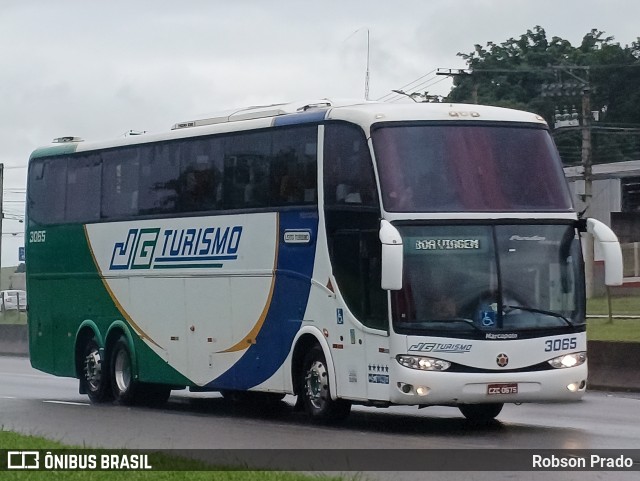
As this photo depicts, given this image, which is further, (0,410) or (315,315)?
(0,410)

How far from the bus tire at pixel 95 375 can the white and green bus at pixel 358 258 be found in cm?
91

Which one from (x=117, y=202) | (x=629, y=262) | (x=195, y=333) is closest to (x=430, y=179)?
(x=195, y=333)

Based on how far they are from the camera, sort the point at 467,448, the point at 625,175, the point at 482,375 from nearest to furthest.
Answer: the point at 467,448
the point at 482,375
the point at 625,175

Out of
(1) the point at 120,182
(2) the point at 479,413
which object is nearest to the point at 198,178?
(1) the point at 120,182

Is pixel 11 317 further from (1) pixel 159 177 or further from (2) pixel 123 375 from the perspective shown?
(1) pixel 159 177

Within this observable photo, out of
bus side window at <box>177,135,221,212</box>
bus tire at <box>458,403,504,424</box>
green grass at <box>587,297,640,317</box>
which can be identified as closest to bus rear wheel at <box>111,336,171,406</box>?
bus side window at <box>177,135,221,212</box>

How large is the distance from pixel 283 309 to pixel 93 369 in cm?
570

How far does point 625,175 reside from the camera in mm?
73812

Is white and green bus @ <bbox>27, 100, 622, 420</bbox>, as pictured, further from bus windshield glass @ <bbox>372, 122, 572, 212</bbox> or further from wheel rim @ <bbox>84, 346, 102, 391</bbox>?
wheel rim @ <bbox>84, 346, 102, 391</bbox>

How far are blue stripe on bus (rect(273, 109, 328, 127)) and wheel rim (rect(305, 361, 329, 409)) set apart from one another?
10.0ft

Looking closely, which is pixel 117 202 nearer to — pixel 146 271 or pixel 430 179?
pixel 146 271

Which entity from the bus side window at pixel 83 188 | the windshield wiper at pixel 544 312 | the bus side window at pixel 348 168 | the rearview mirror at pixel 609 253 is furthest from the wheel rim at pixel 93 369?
the rearview mirror at pixel 609 253

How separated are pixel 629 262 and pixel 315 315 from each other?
155ft

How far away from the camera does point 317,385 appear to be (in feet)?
61.0
